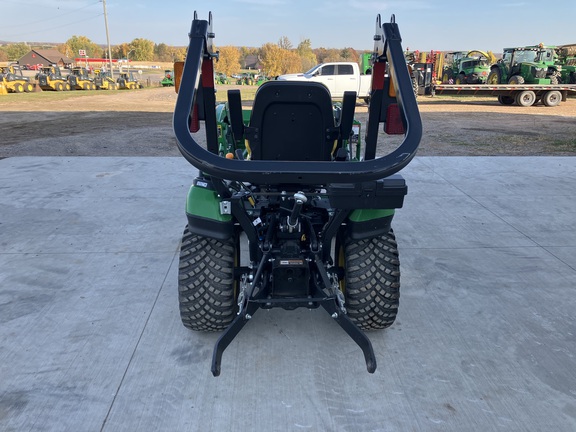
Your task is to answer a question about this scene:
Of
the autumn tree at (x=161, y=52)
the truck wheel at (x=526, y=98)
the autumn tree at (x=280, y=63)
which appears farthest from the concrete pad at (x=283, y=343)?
the autumn tree at (x=161, y=52)

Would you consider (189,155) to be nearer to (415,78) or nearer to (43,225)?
(43,225)

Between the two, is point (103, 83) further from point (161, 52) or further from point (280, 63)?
point (161, 52)

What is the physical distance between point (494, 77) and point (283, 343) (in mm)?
21111

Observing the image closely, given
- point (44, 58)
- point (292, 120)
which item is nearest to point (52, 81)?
point (292, 120)

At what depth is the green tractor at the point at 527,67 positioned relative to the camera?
18688 millimetres

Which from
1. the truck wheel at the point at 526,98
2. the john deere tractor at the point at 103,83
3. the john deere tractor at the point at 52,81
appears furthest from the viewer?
the john deere tractor at the point at 103,83

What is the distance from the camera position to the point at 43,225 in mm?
4484

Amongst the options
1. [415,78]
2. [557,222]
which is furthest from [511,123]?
[557,222]

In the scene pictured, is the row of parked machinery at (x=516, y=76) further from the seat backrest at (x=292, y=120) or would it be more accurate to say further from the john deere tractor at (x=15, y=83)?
the john deere tractor at (x=15, y=83)

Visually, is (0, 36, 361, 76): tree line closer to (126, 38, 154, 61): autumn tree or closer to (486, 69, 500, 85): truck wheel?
(126, 38, 154, 61): autumn tree

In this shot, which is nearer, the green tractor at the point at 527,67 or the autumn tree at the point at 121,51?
the green tractor at the point at 527,67

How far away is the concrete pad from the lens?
2.22m

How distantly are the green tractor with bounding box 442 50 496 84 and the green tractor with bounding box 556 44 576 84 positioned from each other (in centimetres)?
305

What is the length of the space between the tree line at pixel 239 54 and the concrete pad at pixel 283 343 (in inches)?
424
